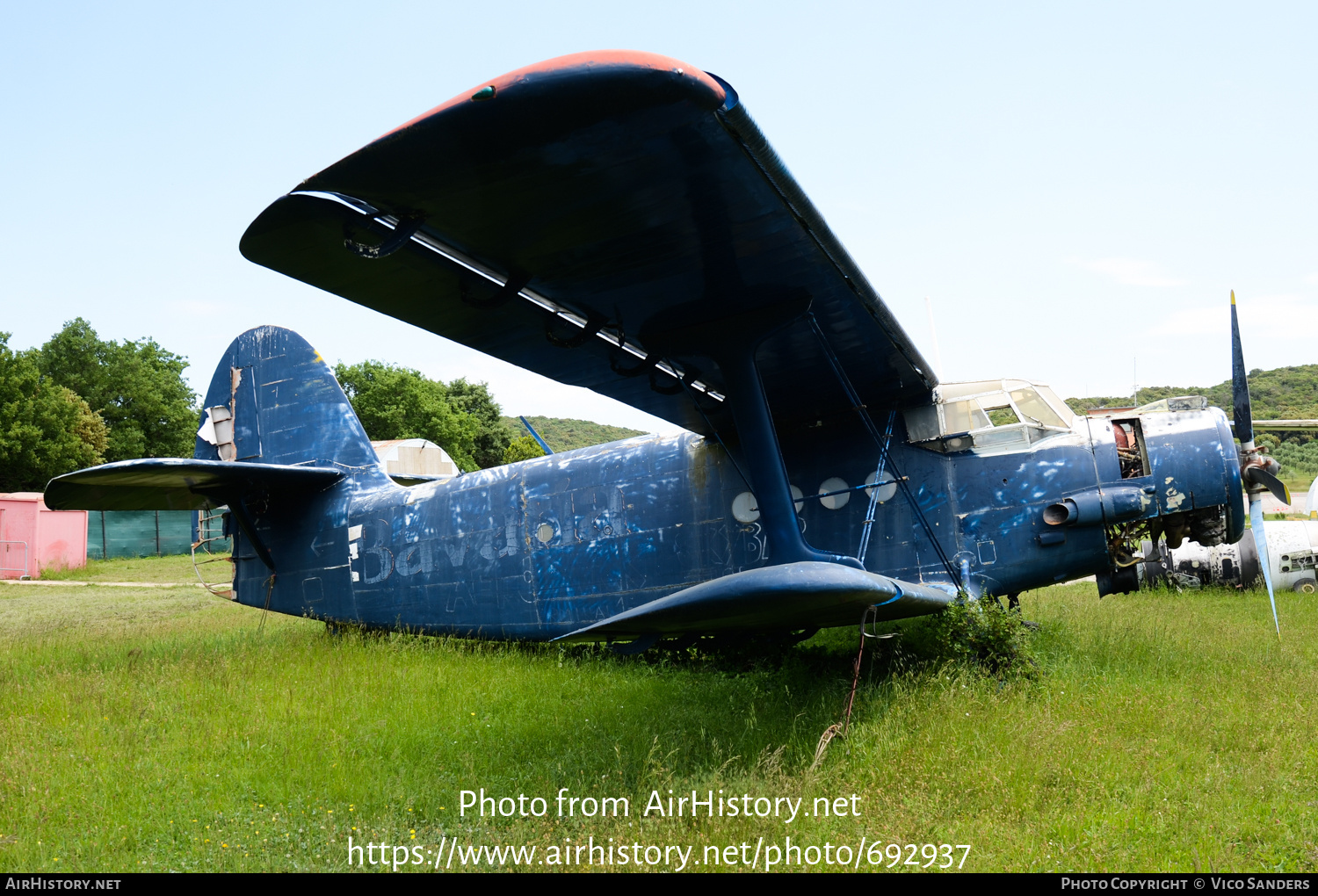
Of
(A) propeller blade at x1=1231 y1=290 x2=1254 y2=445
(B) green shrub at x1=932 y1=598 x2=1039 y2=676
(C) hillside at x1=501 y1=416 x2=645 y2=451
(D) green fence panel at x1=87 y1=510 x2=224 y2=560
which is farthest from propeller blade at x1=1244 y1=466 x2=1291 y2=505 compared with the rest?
(C) hillside at x1=501 y1=416 x2=645 y2=451

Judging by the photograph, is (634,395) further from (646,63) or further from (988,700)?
(646,63)

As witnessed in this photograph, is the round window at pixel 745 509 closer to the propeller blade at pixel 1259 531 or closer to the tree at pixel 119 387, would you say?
the propeller blade at pixel 1259 531

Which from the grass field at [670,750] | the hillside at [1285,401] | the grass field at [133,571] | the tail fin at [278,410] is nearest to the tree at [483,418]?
the grass field at [133,571]

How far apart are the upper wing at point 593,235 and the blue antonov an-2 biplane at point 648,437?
0.02 metres

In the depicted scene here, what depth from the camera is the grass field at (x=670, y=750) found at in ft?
13.5

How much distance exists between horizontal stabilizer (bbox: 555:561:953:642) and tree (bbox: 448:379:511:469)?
59049mm

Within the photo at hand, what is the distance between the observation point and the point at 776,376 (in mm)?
6711

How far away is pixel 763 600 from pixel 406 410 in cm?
5804

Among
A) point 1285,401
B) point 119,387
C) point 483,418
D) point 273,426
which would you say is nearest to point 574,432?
point 483,418

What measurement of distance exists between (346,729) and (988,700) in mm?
4782

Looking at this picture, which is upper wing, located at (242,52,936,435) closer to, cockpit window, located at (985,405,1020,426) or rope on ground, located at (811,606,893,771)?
cockpit window, located at (985,405,1020,426)

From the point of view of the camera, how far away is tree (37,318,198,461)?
51844 millimetres

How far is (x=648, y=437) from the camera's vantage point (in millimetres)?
8375

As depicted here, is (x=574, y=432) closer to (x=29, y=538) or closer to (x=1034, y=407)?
(x=29, y=538)
